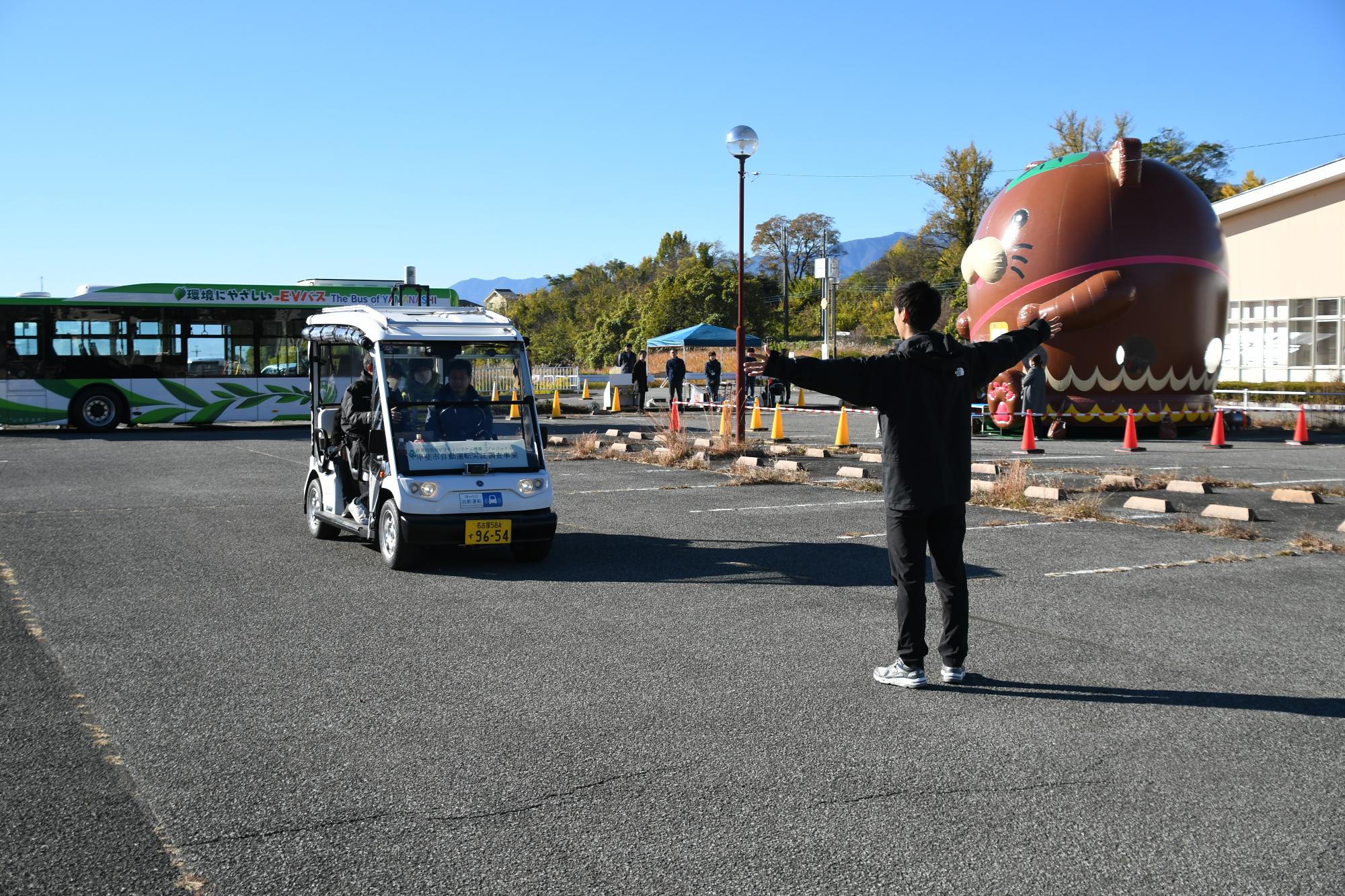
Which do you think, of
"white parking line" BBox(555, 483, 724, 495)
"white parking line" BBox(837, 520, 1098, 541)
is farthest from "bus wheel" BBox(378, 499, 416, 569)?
"white parking line" BBox(555, 483, 724, 495)

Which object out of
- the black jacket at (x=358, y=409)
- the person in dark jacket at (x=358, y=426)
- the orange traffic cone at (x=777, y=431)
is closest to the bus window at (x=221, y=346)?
the orange traffic cone at (x=777, y=431)

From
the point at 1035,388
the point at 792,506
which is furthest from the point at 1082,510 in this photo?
the point at 1035,388

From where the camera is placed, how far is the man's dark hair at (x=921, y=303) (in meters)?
6.05

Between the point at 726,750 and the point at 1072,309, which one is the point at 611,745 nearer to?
the point at 726,750

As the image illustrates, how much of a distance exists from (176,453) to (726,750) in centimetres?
1777

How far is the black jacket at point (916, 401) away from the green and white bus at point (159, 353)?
66.3 feet

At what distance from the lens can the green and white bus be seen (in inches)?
992

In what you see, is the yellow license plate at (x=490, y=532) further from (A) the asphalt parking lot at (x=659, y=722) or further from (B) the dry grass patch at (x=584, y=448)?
(B) the dry grass patch at (x=584, y=448)

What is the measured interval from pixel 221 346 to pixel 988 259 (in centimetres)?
1723

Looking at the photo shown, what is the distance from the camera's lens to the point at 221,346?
27.2 metres

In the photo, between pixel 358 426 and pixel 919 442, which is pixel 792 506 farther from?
pixel 919 442

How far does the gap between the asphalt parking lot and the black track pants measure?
0.24 m

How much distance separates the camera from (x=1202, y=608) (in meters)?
8.03

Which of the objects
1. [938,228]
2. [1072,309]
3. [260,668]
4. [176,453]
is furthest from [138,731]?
[938,228]
